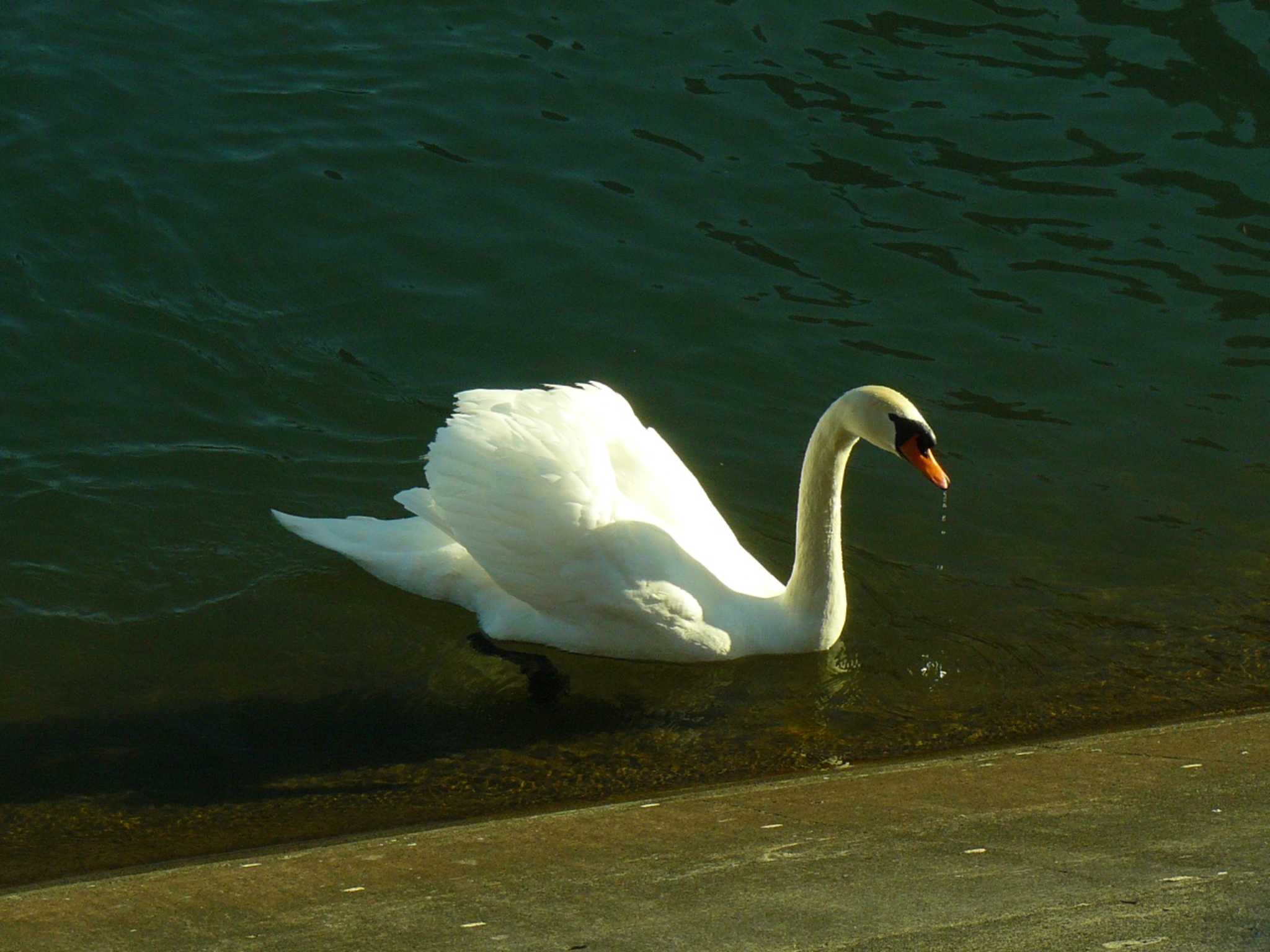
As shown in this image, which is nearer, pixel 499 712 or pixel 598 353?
pixel 499 712

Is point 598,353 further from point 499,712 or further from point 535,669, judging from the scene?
point 499,712

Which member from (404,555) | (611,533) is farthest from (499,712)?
(404,555)

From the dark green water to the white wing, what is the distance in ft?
1.38

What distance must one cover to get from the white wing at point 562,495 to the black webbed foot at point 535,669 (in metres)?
0.22

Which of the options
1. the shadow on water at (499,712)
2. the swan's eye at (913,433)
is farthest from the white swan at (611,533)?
the shadow on water at (499,712)

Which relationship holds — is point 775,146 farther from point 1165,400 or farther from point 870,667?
point 870,667

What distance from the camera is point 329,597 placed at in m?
7.02

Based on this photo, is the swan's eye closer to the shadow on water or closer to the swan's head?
the swan's head

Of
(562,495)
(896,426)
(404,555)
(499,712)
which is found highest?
(896,426)

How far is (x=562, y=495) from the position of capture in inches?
257

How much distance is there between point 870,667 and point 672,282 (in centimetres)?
314

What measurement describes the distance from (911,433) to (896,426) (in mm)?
60

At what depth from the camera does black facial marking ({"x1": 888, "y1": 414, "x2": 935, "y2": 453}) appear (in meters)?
6.33

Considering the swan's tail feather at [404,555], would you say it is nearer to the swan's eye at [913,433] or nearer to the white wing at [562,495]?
the white wing at [562,495]
